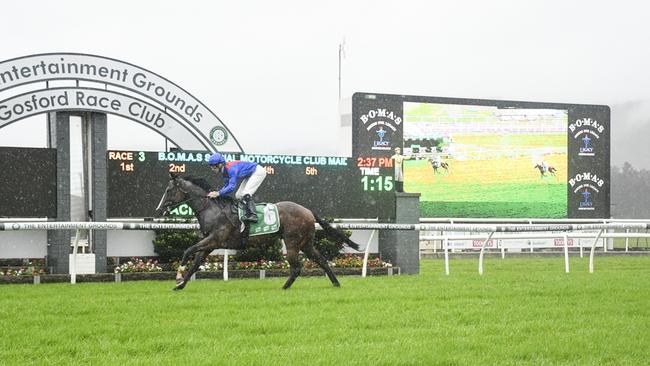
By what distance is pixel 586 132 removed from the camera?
25.2 m

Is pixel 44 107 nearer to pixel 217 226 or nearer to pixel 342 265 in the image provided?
pixel 217 226

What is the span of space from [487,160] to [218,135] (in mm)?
12773

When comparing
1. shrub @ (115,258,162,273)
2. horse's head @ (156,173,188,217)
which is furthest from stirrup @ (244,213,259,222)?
shrub @ (115,258,162,273)

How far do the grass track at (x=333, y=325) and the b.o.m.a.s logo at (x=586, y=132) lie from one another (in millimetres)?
16529

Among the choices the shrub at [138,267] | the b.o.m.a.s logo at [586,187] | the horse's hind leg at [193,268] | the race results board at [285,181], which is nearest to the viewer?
the horse's hind leg at [193,268]

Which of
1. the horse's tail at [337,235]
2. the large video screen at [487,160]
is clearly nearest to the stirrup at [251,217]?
the horse's tail at [337,235]

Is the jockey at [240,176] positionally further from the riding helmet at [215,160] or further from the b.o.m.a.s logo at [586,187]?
the b.o.m.a.s logo at [586,187]

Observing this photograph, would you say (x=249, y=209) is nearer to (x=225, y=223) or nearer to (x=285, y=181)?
(x=225, y=223)

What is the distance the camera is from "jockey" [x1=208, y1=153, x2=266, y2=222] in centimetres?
953

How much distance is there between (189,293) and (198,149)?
5102mm

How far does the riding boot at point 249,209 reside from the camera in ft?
31.3

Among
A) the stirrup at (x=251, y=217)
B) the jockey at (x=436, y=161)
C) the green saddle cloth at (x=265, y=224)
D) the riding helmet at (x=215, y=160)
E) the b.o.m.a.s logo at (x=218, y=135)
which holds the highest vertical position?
the b.o.m.a.s logo at (x=218, y=135)

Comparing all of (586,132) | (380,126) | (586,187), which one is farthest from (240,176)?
(586,132)

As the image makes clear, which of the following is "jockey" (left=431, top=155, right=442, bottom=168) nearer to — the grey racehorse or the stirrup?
the grey racehorse
